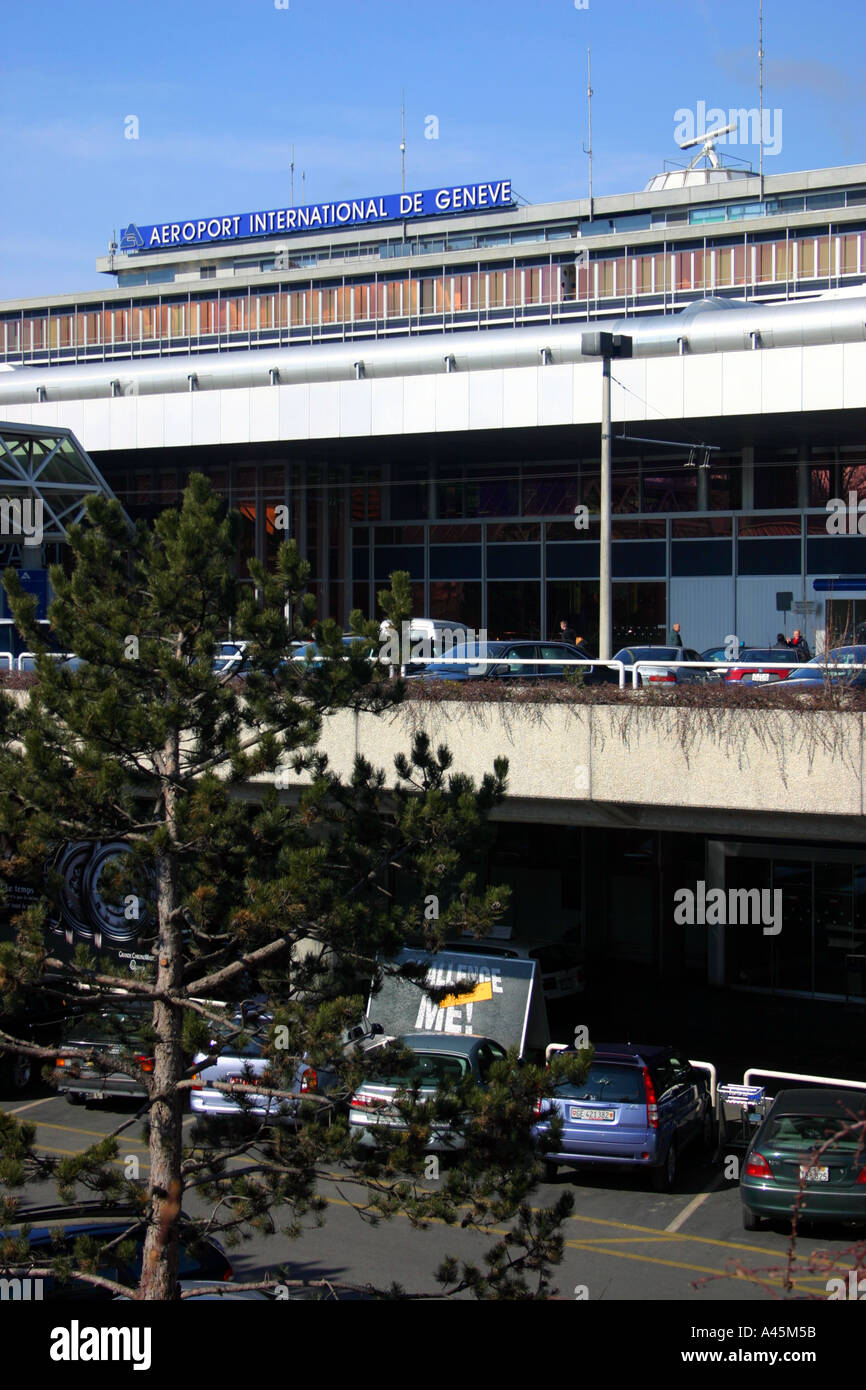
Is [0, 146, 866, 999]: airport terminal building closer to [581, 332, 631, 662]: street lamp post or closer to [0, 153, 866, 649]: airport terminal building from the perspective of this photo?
[0, 153, 866, 649]: airport terminal building

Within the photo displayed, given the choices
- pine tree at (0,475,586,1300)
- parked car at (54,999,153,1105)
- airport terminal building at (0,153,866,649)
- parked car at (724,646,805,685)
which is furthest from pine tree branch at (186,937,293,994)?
airport terminal building at (0,153,866,649)

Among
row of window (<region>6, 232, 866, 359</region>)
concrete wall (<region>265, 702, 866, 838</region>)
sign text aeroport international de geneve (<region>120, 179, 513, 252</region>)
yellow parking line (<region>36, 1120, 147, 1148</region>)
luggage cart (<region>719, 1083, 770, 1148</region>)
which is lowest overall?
yellow parking line (<region>36, 1120, 147, 1148</region>)

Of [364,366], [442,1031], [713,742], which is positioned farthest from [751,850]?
[364,366]

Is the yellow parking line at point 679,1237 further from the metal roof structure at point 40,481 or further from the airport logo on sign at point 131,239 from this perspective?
the airport logo on sign at point 131,239

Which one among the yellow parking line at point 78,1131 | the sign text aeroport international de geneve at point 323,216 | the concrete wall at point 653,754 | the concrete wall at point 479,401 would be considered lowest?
the yellow parking line at point 78,1131

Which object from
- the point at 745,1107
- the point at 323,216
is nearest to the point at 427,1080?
the point at 745,1107

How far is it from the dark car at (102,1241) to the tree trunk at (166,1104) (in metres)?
0.14

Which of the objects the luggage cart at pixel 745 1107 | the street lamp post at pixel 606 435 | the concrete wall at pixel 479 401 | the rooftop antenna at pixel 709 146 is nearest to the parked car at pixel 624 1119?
the luggage cart at pixel 745 1107

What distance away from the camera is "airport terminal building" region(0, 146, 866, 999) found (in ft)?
83.8

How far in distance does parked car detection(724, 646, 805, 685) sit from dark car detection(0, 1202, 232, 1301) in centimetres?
805

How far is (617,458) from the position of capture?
1316 inches

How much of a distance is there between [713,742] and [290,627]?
19.0 feet

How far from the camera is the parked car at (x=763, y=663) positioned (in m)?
14.9
